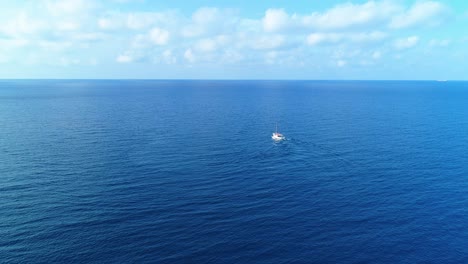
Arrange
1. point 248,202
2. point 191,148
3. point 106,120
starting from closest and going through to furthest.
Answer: point 248,202
point 191,148
point 106,120

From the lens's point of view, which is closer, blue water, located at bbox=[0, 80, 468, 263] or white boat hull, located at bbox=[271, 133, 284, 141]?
blue water, located at bbox=[0, 80, 468, 263]

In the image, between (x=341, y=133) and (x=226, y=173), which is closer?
(x=226, y=173)

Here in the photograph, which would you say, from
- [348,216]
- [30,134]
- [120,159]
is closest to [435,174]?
[348,216]

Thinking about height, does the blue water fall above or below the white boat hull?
below

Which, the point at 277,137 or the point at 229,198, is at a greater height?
the point at 277,137

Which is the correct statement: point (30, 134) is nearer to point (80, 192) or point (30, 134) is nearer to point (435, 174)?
point (80, 192)

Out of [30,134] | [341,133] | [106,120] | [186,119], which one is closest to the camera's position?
[30,134]

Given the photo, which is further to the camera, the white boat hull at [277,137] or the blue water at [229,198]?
the white boat hull at [277,137]

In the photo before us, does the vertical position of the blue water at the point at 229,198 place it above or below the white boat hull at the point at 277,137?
below

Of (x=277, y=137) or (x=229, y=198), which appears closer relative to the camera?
(x=229, y=198)
